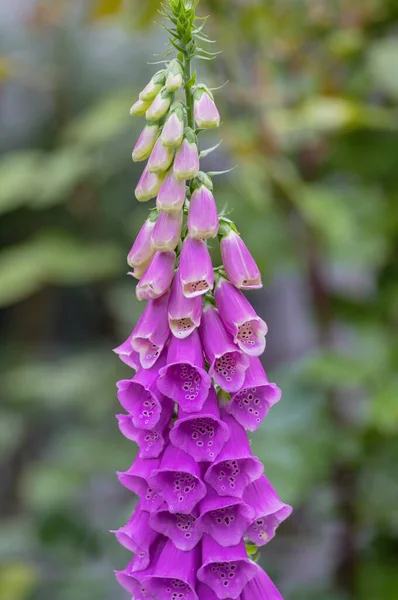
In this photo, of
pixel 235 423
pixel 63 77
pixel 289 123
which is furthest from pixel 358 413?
pixel 63 77

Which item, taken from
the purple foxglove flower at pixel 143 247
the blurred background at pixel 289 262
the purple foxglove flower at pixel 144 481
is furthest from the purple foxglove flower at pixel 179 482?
the blurred background at pixel 289 262

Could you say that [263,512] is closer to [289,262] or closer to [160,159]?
[160,159]

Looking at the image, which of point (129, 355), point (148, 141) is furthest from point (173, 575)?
point (148, 141)

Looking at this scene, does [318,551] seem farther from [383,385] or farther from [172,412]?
[172,412]

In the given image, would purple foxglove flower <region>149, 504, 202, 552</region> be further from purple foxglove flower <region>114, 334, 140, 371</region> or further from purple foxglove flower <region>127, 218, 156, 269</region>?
purple foxglove flower <region>127, 218, 156, 269</region>

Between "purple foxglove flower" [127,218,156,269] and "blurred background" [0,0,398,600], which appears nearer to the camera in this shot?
"purple foxglove flower" [127,218,156,269]

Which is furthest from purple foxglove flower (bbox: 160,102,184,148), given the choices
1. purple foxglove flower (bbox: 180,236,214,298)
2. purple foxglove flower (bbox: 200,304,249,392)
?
purple foxglove flower (bbox: 200,304,249,392)
